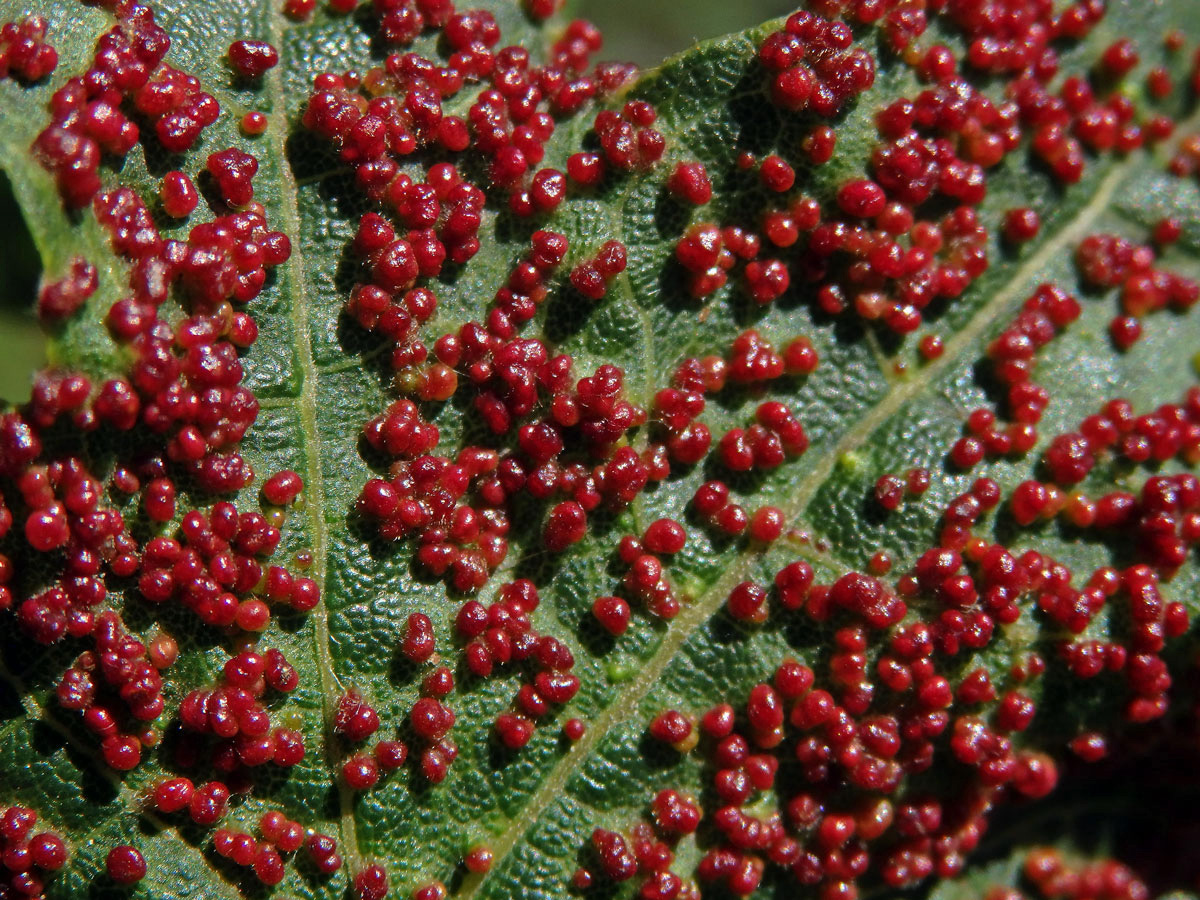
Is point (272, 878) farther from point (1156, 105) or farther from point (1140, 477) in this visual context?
point (1156, 105)

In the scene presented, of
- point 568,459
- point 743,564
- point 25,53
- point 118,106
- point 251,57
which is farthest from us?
point 743,564

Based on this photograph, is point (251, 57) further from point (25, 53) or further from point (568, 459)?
point (568, 459)

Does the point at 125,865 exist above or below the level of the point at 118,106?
below

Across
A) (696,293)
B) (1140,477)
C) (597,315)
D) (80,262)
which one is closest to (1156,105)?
(1140,477)

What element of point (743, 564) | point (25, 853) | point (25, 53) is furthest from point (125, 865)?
point (25, 53)

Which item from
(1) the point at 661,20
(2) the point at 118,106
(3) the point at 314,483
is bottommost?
(3) the point at 314,483

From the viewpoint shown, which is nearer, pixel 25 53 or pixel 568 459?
pixel 25 53
